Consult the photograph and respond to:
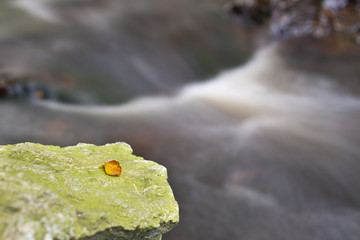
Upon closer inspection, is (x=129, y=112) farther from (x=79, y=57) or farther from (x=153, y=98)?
(x=79, y=57)

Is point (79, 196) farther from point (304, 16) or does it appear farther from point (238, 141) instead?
point (304, 16)

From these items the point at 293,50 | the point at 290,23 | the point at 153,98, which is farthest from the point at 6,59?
the point at 290,23

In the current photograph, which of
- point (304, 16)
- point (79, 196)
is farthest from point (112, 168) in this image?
point (304, 16)

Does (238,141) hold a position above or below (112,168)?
above

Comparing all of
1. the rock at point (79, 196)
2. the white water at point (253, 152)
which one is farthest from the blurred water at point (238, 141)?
the rock at point (79, 196)

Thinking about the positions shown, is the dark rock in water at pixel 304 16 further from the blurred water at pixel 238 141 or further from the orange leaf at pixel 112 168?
the orange leaf at pixel 112 168

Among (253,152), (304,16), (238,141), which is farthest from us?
(304,16)
